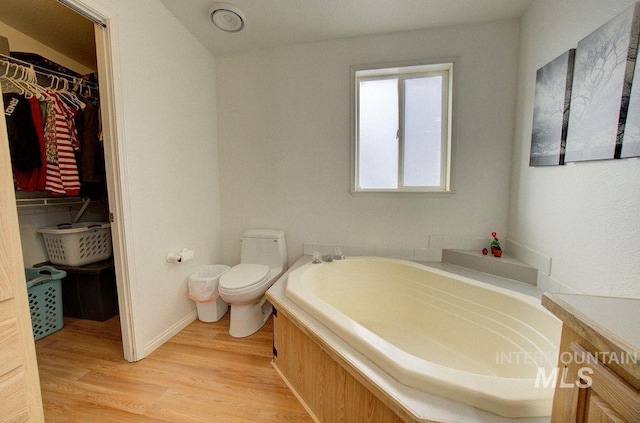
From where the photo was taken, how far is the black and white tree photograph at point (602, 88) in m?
0.95

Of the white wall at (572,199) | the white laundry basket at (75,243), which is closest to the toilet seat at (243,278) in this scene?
the white laundry basket at (75,243)

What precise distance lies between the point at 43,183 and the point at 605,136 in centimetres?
321

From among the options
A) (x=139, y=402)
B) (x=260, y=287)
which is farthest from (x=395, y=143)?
(x=139, y=402)

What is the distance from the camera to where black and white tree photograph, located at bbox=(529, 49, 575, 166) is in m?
1.27

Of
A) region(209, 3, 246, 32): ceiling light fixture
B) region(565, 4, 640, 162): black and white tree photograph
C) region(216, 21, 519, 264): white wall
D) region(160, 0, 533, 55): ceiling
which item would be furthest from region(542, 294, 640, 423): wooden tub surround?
region(209, 3, 246, 32): ceiling light fixture

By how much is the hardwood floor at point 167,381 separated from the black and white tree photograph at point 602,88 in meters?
1.87

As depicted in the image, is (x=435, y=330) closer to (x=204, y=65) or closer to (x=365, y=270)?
(x=365, y=270)

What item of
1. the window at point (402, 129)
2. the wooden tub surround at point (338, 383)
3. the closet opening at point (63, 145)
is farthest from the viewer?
the window at point (402, 129)

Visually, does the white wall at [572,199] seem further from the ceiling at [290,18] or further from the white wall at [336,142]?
the ceiling at [290,18]

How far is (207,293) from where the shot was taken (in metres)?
1.91

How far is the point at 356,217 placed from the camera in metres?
2.13

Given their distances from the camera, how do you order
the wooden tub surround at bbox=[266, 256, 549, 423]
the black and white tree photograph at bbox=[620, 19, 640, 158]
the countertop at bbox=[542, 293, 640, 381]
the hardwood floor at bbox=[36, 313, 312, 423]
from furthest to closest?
the hardwood floor at bbox=[36, 313, 312, 423], the black and white tree photograph at bbox=[620, 19, 640, 158], the wooden tub surround at bbox=[266, 256, 549, 423], the countertop at bbox=[542, 293, 640, 381]

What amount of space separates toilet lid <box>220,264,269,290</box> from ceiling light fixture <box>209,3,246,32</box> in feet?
6.21

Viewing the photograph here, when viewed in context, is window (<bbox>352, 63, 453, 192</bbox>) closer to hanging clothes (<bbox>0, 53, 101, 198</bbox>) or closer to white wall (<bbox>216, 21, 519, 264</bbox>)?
white wall (<bbox>216, 21, 519, 264</bbox>)
